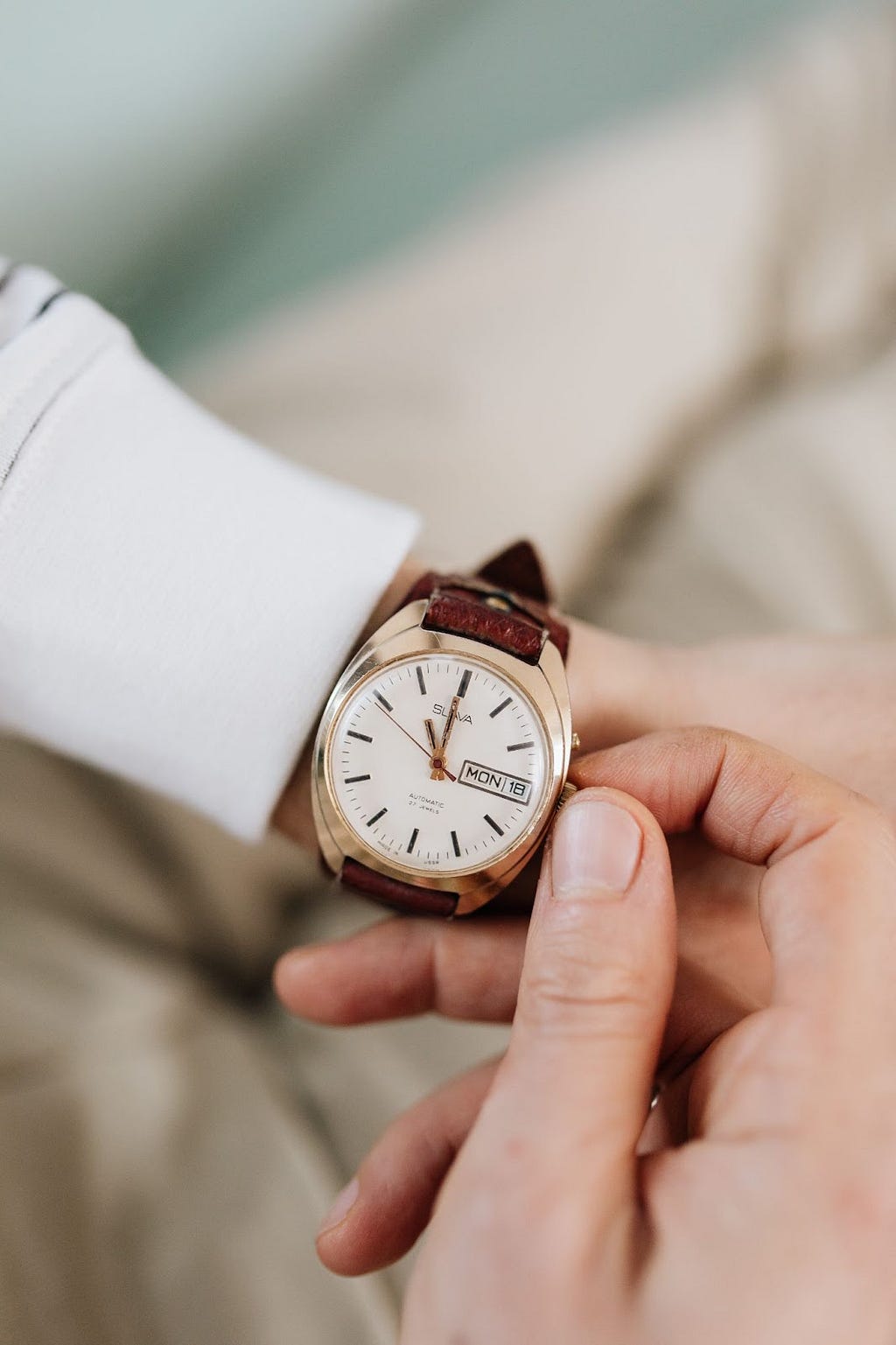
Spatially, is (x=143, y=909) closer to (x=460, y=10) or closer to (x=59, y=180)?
(x=59, y=180)

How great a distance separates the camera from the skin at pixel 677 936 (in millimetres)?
725

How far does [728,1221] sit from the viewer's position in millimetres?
499

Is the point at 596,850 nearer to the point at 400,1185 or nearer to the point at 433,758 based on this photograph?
the point at 433,758

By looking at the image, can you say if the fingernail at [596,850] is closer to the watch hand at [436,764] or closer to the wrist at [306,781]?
the watch hand at [436,764]

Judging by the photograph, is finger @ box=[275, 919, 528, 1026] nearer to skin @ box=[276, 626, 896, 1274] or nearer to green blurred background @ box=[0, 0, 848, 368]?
skin @ box=[276, 626, 896, 1274]

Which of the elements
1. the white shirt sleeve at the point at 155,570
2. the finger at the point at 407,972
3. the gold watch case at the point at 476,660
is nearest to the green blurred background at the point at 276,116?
the white shirt sleeve at the point at 155,570

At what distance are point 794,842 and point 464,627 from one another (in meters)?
0.28

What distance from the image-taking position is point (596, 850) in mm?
609

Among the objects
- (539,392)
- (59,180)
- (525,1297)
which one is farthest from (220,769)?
(59,180)

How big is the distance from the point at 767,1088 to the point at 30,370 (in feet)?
2.24

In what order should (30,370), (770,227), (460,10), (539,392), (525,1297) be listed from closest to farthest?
(525,1297), (30,370), (539,392), (770,227), (460,10)

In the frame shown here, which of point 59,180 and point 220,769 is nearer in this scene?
point 220,769

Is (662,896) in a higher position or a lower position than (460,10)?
lower

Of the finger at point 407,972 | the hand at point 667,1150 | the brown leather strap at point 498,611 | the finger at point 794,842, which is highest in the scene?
the brown leather strap at point 498,611
